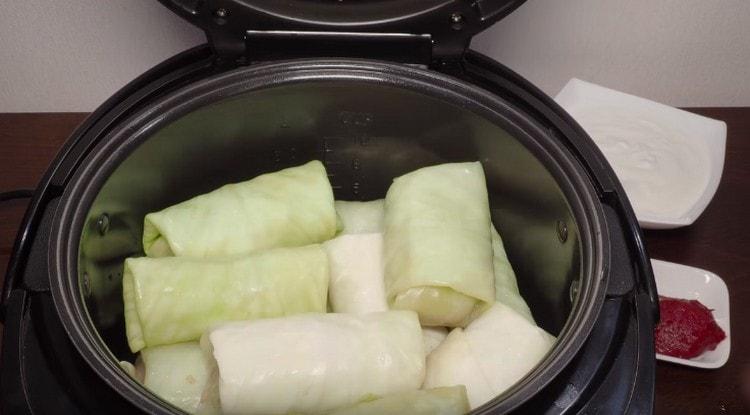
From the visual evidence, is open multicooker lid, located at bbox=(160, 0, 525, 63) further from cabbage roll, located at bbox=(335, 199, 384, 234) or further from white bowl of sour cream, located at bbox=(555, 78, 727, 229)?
white bowl of sour cream, located at bbox=(555, 78, 727, 229)

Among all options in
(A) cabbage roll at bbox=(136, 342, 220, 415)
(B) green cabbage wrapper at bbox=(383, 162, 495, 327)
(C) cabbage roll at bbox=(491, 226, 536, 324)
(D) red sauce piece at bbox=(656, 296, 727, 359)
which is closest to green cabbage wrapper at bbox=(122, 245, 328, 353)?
(A) cabbage roll at bbox=(136, 342, 220, 415)

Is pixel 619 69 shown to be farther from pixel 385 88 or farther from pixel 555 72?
pixel 385 88

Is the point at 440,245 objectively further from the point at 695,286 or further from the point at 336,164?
the point at 695,286

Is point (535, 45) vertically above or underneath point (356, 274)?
above

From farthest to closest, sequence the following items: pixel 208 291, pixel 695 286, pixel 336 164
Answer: pixel 695 286 < pixel 336 164 < pixel 208 291

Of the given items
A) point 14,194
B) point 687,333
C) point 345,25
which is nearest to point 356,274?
point 345,25
